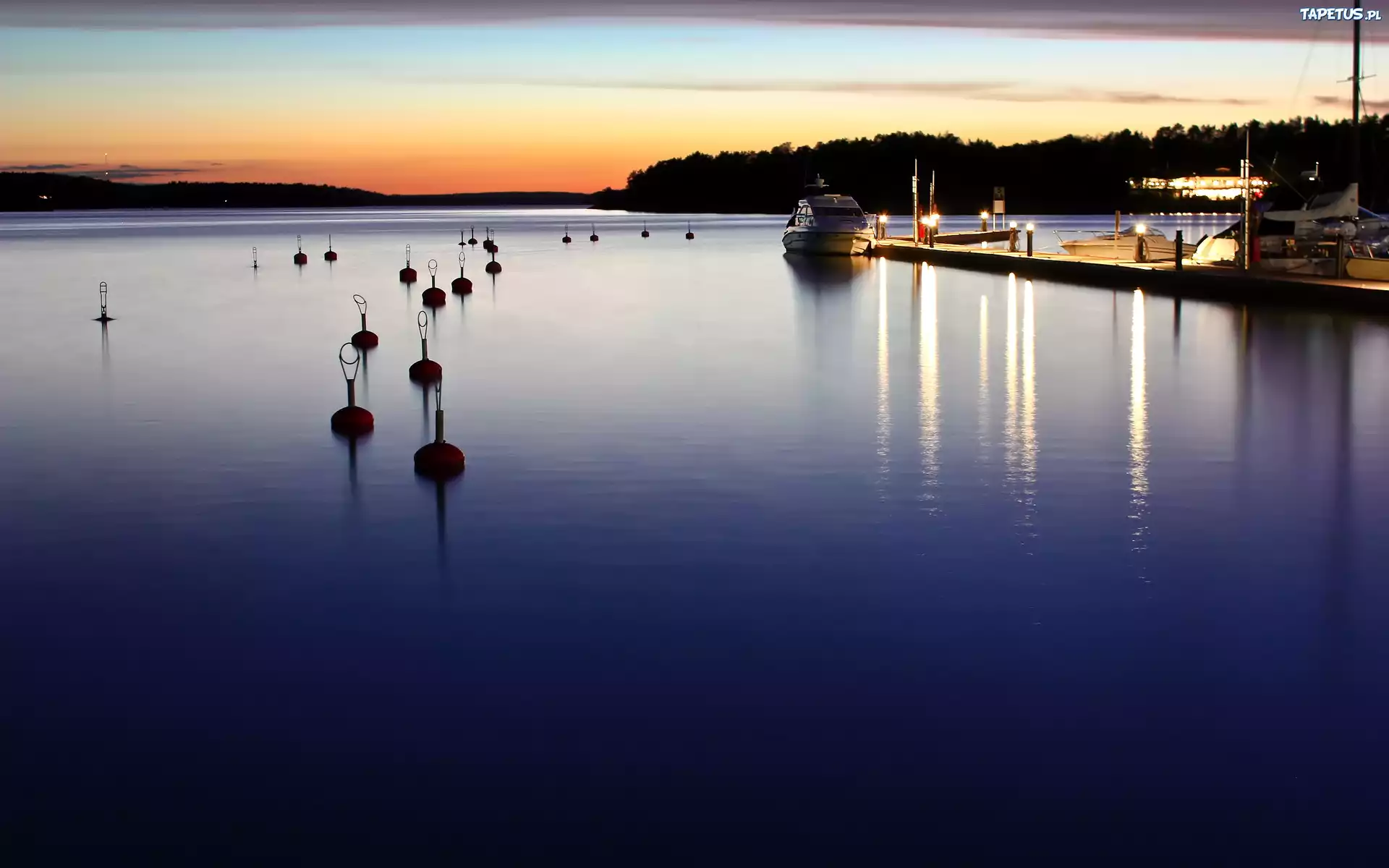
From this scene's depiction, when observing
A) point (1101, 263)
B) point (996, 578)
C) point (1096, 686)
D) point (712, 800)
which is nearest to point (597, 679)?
point (712, 800)

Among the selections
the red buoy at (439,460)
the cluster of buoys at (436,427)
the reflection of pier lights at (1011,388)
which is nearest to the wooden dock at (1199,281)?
the reflection of pier lights at (1011,388)

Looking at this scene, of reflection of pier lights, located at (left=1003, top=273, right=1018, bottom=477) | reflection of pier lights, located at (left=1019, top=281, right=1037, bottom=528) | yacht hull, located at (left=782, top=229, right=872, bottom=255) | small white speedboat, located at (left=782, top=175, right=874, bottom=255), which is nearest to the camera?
reflection of pier lights, located at (left=1019, top=281, right=1037, bottom=528)

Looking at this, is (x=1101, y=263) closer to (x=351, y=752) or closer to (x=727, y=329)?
(x=727, y=329)

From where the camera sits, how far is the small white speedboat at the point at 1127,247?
49406 mm

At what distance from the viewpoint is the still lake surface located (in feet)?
19.8

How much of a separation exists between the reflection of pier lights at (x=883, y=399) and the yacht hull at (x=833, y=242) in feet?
95.7

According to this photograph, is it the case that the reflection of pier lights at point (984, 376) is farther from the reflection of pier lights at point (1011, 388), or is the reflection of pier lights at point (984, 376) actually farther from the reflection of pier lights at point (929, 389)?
the reflection of pier lights at point (929, 389)

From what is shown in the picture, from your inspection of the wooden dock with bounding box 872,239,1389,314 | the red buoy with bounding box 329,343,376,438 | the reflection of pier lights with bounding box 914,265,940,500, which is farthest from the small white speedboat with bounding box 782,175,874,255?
the red buoy with bounding box 329,343,376,438

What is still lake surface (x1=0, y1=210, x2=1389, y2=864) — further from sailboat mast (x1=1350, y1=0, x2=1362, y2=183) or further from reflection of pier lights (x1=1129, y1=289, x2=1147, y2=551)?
sailboat mast (x1=1350, y1=0, x2=1362, y2=183)

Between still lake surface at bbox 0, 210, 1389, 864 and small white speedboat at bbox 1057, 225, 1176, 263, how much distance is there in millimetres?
28661

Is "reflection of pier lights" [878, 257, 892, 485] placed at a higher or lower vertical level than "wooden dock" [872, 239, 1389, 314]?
lower

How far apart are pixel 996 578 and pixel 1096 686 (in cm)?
228

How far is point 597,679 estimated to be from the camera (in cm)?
766

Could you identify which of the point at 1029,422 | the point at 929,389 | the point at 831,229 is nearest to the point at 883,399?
the point at 929,389
